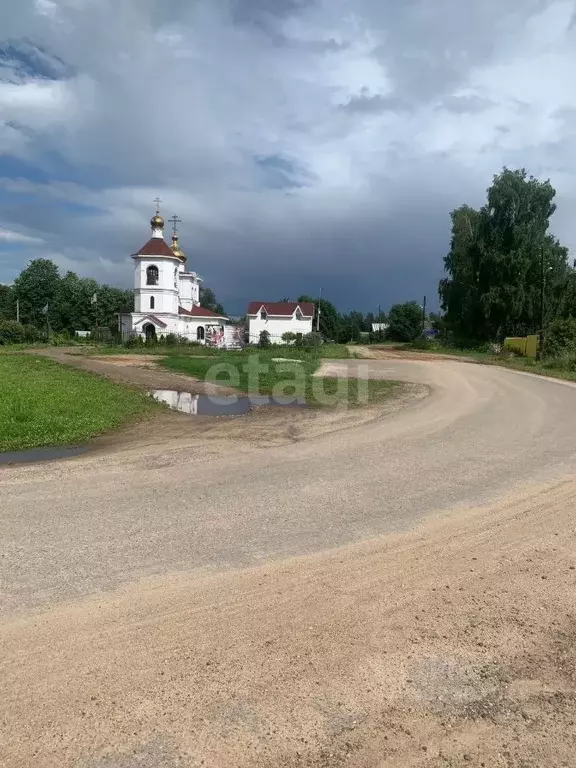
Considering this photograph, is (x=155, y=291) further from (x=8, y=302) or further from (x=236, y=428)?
(x=236, y=428)

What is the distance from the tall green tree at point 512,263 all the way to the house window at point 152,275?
31.2 meters

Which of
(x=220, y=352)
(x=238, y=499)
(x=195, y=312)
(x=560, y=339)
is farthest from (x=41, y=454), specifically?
(x=195, y=312)

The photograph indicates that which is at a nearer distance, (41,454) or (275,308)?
(41,454)

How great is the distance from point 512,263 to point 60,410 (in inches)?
1680

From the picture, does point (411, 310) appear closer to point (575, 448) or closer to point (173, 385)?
point (173, 385)

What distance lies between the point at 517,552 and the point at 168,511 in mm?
3087

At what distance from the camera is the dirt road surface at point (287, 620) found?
2441mm

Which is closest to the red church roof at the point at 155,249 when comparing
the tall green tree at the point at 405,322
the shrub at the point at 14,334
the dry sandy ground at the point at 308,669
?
the shrub at the point at 14,334

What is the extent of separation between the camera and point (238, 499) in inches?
227

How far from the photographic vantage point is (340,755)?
2.35 metres

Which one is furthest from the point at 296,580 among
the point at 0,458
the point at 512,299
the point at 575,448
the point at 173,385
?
the point at 512,299

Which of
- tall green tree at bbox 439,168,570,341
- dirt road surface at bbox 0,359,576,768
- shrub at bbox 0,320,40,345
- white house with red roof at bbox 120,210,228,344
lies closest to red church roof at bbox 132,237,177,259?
white house with red roof at bbox 120,210,228,344

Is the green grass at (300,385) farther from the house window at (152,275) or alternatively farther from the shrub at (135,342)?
the house window at (152,275)

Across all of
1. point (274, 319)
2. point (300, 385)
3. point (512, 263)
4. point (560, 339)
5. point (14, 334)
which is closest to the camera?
point (300, 385)
